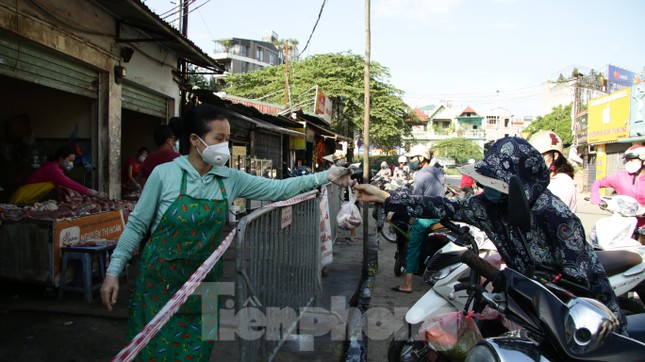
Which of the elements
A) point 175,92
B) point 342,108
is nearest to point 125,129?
point 175,92

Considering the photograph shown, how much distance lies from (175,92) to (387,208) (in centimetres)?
848

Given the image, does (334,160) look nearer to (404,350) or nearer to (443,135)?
(404,350)

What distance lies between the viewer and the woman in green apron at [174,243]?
6.82ft

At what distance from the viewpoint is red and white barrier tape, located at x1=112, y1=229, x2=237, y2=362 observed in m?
1.75

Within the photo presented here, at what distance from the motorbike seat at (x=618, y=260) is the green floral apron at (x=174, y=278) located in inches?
114

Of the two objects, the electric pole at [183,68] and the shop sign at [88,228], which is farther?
the electric pole at [183,68]

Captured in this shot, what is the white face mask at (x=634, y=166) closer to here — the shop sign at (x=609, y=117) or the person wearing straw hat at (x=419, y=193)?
the person wearing straw hat at (x=419, y=193)

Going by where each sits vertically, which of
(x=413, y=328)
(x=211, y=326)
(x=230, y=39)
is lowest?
(x=413, y=328)

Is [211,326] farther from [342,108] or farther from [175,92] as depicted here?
[342,108]

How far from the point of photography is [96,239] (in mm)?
5141

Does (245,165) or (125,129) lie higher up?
(125,129)

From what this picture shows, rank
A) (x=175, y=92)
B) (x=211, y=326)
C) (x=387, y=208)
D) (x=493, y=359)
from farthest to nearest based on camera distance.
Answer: (x=175, y=92) → (x=387, y=208) → (x=211, y=326) → (x=493, y=359)

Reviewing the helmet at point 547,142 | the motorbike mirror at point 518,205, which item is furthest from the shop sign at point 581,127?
the motorbike mirror at point 518,205

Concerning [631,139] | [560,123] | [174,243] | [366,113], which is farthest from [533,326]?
[560,123]
